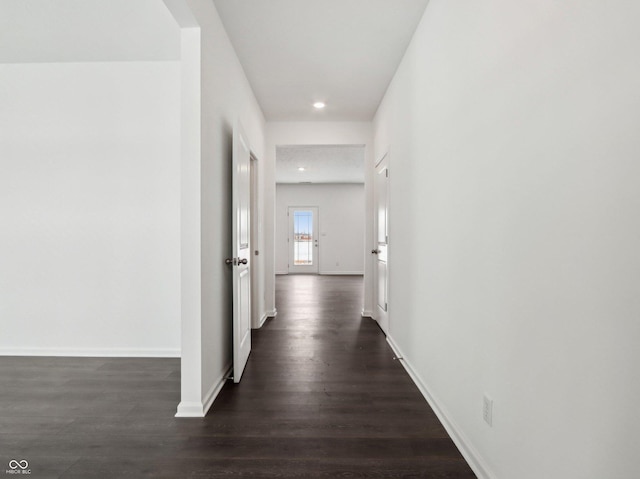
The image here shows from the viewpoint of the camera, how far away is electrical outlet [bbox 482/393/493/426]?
5.01 ft

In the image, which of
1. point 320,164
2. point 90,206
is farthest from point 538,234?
point 320,164

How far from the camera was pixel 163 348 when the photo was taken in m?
3.17

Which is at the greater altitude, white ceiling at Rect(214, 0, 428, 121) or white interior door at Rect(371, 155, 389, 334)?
white ceiling at Rect(214, 0, 428, 121)

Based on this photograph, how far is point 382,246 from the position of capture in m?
4.27

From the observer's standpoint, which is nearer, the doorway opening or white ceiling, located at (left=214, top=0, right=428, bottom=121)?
white ceiling, located at (left=214, top=0, right=428, bottom=121)

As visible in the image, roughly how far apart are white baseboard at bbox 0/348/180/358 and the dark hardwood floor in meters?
0.08

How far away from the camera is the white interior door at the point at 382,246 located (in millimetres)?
3906

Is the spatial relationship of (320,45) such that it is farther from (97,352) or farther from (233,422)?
(97,352)

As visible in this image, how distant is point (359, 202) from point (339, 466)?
30.3ft

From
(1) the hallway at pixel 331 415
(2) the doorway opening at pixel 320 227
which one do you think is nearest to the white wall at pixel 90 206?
(1) the hallway at pixel 331 415

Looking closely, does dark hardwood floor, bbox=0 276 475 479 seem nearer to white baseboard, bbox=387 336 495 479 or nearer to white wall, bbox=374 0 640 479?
white baseboard, bbox=387 336 495 479

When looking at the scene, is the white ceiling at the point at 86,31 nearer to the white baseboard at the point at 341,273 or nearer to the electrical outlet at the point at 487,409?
the electrical outlet at the point at 487,409

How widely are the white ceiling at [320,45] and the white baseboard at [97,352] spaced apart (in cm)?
284

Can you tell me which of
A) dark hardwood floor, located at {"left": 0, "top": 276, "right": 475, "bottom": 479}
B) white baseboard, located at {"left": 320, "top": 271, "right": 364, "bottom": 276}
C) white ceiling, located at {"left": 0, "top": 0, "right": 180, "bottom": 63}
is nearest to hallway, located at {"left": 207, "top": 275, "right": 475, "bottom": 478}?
dark hardwood floor, located at {"left": 0, "top": 276, "right": 475, "bottom": 479}
